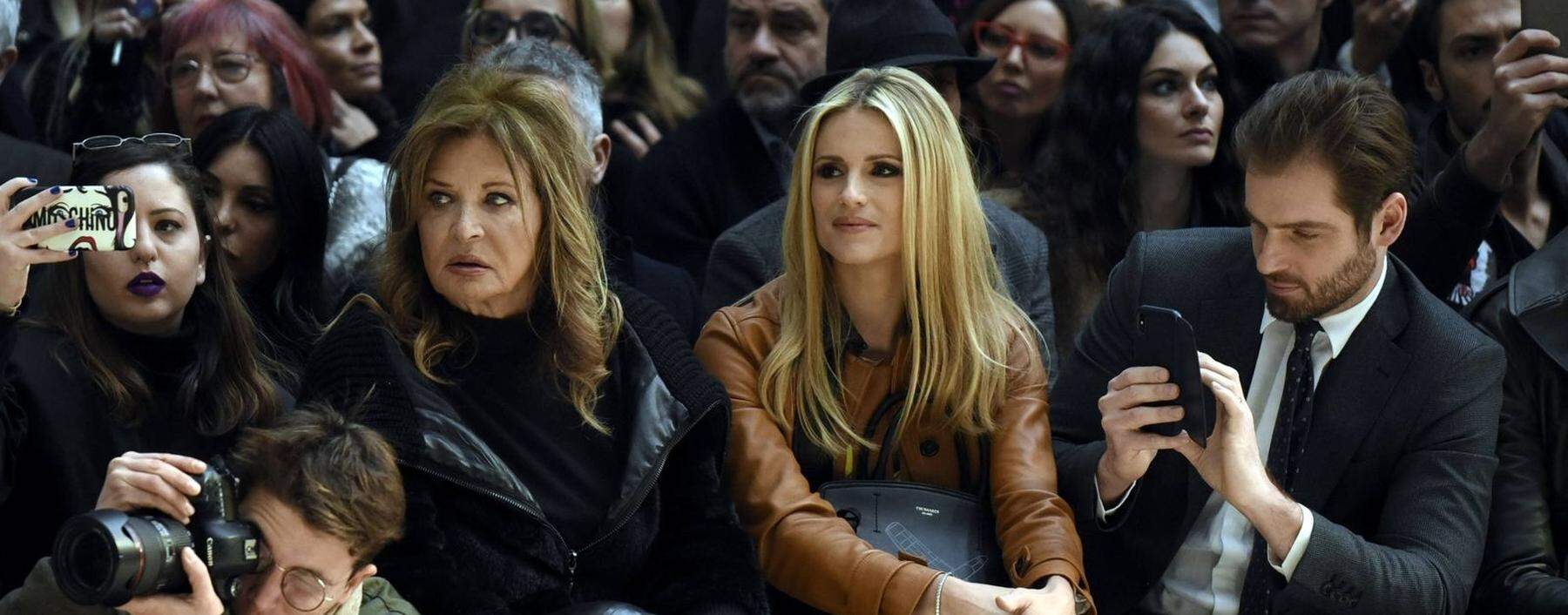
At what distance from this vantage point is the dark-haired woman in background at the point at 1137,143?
5449 millimetres

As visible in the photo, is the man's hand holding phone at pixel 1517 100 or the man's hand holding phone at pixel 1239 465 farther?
the man's hand holding phone at pixel 1517 100

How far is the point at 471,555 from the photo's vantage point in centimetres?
372

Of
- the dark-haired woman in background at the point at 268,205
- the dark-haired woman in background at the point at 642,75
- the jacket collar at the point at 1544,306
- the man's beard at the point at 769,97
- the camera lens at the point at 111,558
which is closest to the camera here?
the camera lens at the point at 111,558

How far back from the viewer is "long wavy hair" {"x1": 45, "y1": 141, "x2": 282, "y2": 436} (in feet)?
13.0

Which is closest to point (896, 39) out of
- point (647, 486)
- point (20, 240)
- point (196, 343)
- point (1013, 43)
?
point (1013, 43)

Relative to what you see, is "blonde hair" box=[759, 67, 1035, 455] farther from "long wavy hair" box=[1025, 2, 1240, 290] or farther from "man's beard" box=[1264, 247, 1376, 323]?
"long wavy hair" box=[1025, 2, 1240, 290]

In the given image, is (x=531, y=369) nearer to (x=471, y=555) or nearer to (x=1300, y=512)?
(x=471, y=555)

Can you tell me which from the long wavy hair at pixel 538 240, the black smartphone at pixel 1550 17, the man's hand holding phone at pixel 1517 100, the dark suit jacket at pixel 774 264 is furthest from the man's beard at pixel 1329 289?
the long wavy hair at pixel 538 240

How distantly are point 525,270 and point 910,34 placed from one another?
5.92 ft

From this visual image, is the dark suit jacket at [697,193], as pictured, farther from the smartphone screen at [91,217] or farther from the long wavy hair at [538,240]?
the smartphone screen at [91,217]

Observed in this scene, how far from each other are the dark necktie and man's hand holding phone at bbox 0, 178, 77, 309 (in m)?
2.57

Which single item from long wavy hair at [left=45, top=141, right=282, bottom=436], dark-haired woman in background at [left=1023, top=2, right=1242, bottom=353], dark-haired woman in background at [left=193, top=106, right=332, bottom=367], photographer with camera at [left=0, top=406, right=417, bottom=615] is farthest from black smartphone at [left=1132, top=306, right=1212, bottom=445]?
dark-haired woman in background at [left=193, top=106, right=332, bottom=367]

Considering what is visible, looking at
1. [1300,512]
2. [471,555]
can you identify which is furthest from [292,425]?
[1300,512]

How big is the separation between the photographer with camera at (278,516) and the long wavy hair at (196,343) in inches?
22.0
